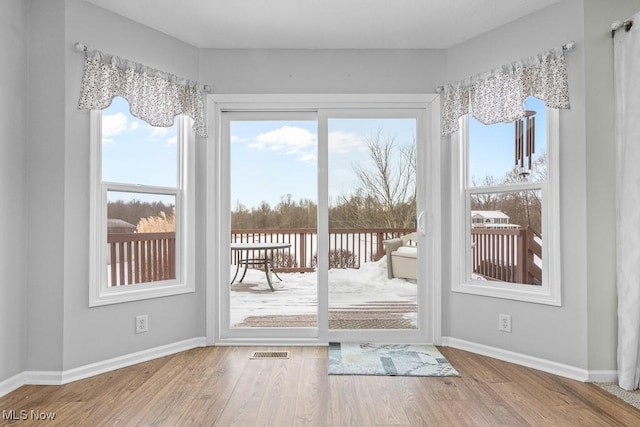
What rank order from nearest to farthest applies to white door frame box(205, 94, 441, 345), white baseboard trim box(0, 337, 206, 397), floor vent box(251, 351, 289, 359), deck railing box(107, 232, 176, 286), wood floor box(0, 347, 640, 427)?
wood floor box(0, 347, 640, 427) < white baseboard trim box(0, 337, 206, 397) < deck railing box(107, 232, 176, 286) < floor vent box(251, 351, 289, 359) < white door frame box(205, 94, 441, 345)

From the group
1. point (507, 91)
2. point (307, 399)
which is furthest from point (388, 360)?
point (507, 91)

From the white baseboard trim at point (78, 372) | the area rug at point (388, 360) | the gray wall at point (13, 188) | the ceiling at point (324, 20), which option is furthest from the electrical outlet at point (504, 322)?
the gray wall at point (13, 188)

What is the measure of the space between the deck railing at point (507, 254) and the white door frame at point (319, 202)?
328mm

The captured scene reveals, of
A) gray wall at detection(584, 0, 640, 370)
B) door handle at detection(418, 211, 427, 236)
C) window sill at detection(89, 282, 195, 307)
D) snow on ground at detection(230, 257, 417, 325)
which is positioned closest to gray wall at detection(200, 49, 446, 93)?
door handle at detection(418, 211, 427, 236)

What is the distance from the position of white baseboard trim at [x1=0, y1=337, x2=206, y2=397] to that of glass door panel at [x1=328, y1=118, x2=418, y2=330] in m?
1.53

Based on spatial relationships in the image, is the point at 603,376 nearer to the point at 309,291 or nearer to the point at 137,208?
the point at 309,291

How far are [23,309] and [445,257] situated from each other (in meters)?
3.16

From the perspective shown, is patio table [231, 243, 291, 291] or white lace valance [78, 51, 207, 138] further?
patio table [231, 243, 291, 291]

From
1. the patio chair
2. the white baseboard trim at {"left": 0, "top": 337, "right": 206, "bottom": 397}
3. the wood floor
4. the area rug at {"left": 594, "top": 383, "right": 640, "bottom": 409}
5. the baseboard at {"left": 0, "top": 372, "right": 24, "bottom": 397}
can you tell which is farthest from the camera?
the patio chair

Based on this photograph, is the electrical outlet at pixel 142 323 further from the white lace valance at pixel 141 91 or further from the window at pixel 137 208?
the white lace valance at pixel 141 91

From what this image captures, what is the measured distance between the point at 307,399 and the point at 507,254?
1.92 meters

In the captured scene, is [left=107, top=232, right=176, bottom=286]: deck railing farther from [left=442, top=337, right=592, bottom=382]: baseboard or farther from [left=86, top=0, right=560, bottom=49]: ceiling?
[left=442, top=337, right=592, bottom=382]: baseboard

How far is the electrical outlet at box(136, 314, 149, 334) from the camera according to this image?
3201 mm

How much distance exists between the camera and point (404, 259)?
3.72 metres
